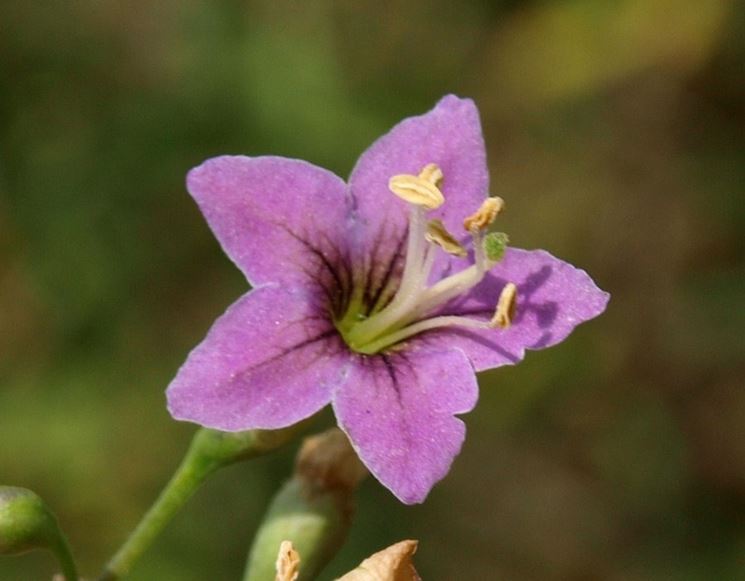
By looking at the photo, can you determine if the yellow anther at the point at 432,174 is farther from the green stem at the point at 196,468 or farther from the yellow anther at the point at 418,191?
the green stem at the point at 196,468

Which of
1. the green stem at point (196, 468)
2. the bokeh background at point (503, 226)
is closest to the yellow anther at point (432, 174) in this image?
the green stem at point (196, 468)

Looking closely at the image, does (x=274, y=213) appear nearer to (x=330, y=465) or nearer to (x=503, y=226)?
(x=330, y=465)

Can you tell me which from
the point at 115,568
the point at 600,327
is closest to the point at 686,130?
Result: the point at 600,327

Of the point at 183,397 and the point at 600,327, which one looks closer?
the point at 183,397

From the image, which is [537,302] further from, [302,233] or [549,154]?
[549,154]

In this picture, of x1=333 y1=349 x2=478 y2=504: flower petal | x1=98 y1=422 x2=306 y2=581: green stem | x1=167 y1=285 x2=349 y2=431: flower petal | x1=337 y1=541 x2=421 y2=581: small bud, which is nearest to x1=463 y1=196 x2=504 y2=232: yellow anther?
x1=333 y1=349 x2=478 y2=504: flower petal

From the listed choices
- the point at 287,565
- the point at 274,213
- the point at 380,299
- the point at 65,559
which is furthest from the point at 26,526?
the point at 380,299
